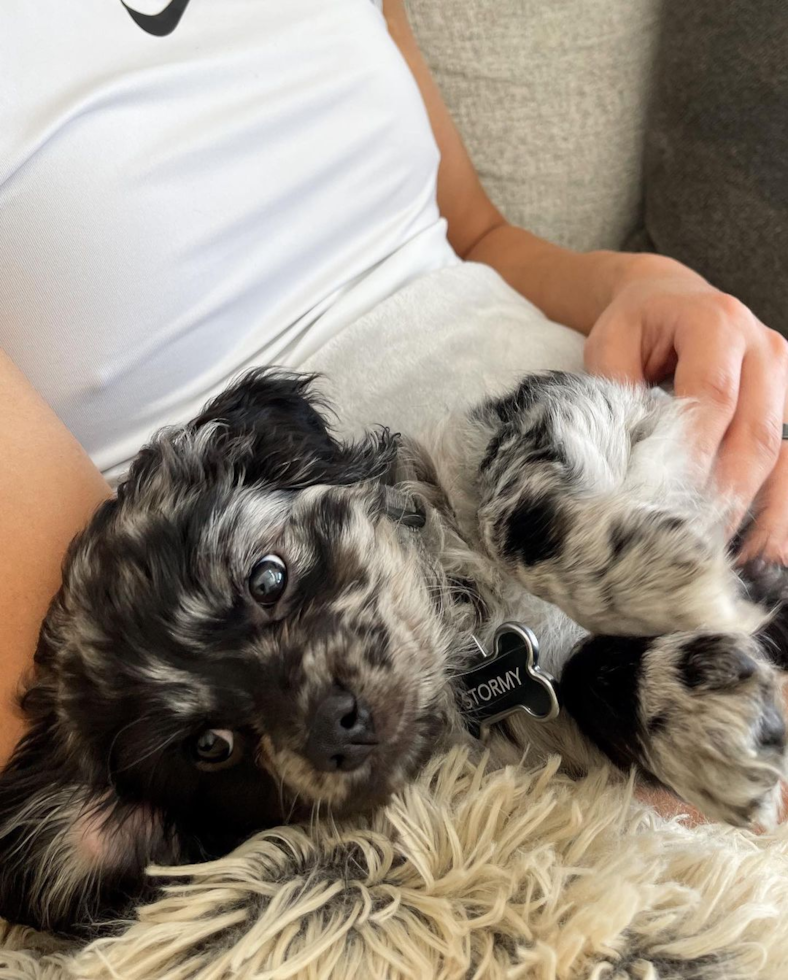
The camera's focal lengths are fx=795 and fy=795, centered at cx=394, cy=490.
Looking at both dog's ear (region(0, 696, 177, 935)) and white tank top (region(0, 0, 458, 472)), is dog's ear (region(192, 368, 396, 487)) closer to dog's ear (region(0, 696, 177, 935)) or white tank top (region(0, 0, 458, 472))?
white tank top (region(0, 0, 458, 472))

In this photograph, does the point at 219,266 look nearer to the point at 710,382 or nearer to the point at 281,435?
the point at 281,435

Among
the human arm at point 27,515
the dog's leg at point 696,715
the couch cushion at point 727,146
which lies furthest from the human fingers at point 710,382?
the human arm at point 27,515

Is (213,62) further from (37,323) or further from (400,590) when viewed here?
(400,590)

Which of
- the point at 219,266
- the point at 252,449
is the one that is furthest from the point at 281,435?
the point at 219,266

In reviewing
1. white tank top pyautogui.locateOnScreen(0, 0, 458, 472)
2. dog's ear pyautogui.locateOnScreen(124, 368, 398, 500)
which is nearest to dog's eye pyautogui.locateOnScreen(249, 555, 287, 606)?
dog's ear pyautogui.locateOnScreen(124, 368, 398, 500)

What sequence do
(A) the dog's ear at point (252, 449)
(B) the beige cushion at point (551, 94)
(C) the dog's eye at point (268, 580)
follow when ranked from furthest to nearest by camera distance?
(B) the beige cushion at point (551, 94) < (A) the dog's ear at point (252, 449) < (C) the dog's eye at point (268, 580)

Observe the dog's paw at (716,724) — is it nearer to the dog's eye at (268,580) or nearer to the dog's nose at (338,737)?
the dog's nose at (338,737)
